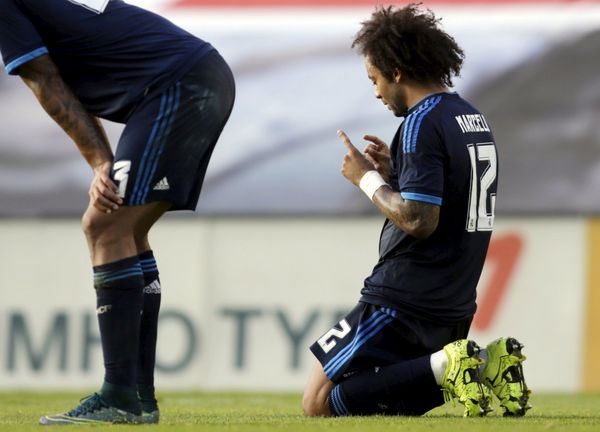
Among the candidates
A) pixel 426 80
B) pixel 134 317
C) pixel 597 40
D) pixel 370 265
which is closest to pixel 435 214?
pixel 426 80

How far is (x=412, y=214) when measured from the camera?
4.43 m

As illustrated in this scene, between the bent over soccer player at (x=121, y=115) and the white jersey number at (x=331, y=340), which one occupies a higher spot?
the bent over soccer player at (x=121, y=115)

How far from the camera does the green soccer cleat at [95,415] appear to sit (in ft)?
12.5

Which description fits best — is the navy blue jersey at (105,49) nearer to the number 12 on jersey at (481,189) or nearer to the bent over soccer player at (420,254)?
the bent over soccer player at (420,254)

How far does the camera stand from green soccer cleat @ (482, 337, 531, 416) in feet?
14.6

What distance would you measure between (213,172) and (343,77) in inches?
56.4

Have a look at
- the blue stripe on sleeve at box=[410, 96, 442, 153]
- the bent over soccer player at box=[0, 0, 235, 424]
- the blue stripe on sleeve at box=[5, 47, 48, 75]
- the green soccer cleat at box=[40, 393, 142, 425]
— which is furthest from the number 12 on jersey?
the blue stripe on sleeve at box=[5, 47, 48, 75]

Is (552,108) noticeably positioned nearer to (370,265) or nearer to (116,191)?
(370,265)

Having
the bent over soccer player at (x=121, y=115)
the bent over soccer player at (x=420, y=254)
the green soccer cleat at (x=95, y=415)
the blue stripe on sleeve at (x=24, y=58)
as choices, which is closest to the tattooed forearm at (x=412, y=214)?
the bent over soccer player at (x=420, y=254)

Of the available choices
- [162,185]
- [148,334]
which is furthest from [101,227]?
[148,334]

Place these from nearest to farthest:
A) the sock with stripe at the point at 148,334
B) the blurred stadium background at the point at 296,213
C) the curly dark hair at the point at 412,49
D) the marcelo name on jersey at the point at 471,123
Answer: the sock with stripe at the point at 148,334 → the marcelo name on jersey at the point at 471,123 → the curly dark hair at the point at 412,49 → the blurred stadium background at the point at 296,213

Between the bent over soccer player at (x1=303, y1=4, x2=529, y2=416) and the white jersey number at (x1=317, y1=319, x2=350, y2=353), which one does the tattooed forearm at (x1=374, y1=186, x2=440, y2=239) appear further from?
the white jersey number at (x1=317, y1=319, x2=350, y2=353)

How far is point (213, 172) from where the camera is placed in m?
10.2

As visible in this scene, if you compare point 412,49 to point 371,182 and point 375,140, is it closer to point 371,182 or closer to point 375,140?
point 375,140
